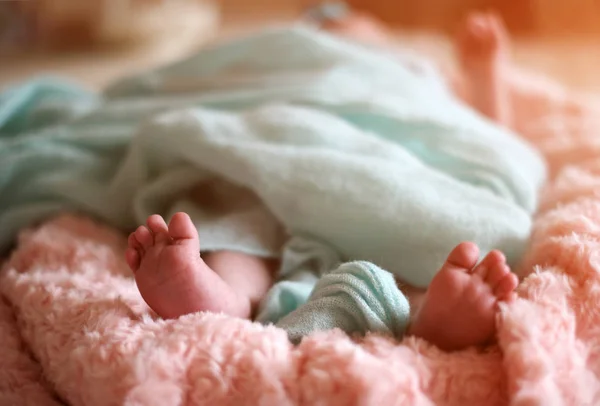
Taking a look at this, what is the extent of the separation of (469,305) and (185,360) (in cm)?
23

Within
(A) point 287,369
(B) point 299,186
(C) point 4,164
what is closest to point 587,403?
(A) point 287,369

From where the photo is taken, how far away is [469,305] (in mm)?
490

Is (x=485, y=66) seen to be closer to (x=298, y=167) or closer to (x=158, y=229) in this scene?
(x=298, y=167)

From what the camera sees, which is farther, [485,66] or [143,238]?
[485,66]

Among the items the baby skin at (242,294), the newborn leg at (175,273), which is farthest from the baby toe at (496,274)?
the newborn leg at (175,273)

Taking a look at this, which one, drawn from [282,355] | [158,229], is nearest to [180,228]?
[158,229]

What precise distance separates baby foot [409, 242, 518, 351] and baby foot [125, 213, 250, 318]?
0.19 meters

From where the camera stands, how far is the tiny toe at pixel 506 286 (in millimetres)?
496

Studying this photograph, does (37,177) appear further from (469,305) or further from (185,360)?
(469,305)

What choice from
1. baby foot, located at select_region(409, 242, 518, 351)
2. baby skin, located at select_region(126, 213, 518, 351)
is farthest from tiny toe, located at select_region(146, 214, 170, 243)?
baby foot, located at select_region(409, 242, 518, 351)

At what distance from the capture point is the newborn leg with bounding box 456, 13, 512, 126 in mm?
1051

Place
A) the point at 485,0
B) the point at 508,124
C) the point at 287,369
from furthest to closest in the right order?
the point at 485,0
the point at 508,124
the point at 287,369

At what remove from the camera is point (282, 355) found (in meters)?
0.48

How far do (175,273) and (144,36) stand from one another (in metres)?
1.36
